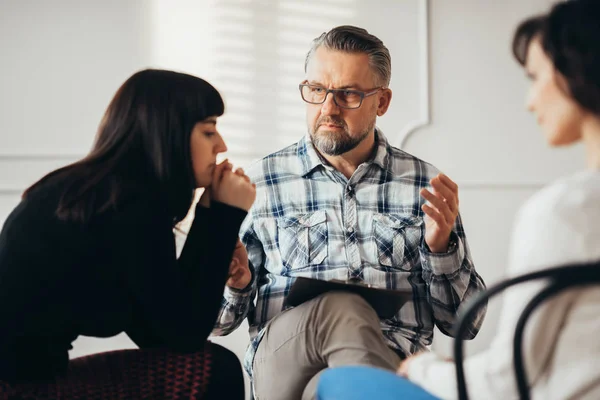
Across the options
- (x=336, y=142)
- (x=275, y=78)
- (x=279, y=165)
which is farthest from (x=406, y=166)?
(x=275, y=78)

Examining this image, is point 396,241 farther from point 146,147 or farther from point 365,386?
point 365,386

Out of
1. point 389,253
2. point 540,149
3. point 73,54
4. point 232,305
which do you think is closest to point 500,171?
point 540,149

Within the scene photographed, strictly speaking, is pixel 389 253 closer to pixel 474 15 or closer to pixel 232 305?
pixel 232 305

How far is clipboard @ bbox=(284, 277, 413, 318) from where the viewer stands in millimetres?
1361

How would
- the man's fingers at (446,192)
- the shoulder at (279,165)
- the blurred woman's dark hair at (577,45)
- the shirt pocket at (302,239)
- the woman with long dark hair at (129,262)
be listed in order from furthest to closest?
the shoulder at (279,165) → the shirt pocket at (302,239) → the man's fingers at (446,192) → the woman with long dark hair at (129,262) → the blurred woman's dark hair at (577,45)

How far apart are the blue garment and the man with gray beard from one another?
51 cm

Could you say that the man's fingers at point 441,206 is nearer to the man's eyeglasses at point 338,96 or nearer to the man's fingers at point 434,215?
the man's fingers at point 434,215

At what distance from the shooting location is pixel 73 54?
2514 mm

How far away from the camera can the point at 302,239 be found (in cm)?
173

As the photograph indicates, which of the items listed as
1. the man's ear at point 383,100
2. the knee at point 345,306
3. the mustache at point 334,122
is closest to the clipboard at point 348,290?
the knee at point 345,306

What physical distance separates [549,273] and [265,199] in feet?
3.77

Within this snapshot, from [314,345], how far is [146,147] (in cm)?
50

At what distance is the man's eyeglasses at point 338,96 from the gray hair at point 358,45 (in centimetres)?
9

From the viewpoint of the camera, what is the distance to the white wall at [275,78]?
250cm
